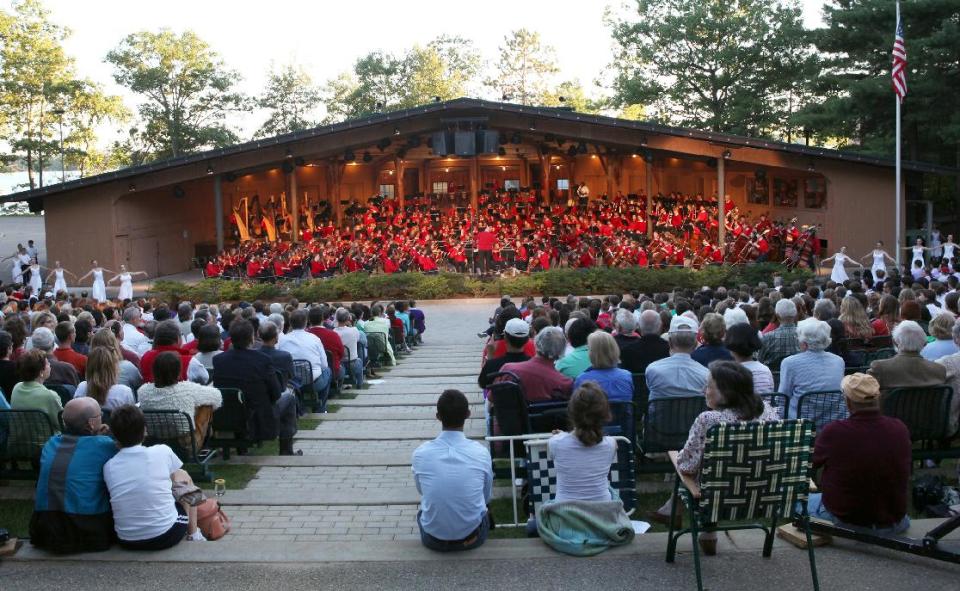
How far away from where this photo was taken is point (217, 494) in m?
6.45

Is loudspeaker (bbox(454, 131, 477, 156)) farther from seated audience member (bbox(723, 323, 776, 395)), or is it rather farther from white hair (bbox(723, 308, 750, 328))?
seated audience member (bbox(723, 323, 776, 395))

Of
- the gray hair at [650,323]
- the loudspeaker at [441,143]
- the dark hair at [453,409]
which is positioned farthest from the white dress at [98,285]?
the dark hair at [453,409]

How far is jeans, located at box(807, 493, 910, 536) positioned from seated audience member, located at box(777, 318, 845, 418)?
1057 mm

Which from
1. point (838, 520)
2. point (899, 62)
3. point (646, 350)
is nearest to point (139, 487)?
point (838, 520)

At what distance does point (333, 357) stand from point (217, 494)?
338 centimetres

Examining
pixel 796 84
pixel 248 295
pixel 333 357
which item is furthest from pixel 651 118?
pixel 333 357

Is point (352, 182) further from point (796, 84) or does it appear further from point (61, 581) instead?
point (61, 581)

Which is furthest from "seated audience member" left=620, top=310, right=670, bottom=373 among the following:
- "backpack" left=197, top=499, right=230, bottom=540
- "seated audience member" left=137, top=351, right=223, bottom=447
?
"backpack" left=197, top=499, right=230, bottom=540

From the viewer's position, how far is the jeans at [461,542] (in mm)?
4957

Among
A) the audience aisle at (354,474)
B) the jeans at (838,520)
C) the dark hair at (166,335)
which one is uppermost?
the dark hair at (166,335)

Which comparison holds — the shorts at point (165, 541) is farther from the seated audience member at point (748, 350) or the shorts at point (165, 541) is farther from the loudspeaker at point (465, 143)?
the loudspeaker at point (465, 143)

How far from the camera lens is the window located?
2511cm

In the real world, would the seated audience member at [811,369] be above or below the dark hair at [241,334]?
below

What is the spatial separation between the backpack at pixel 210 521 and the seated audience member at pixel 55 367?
2090 millimetres
